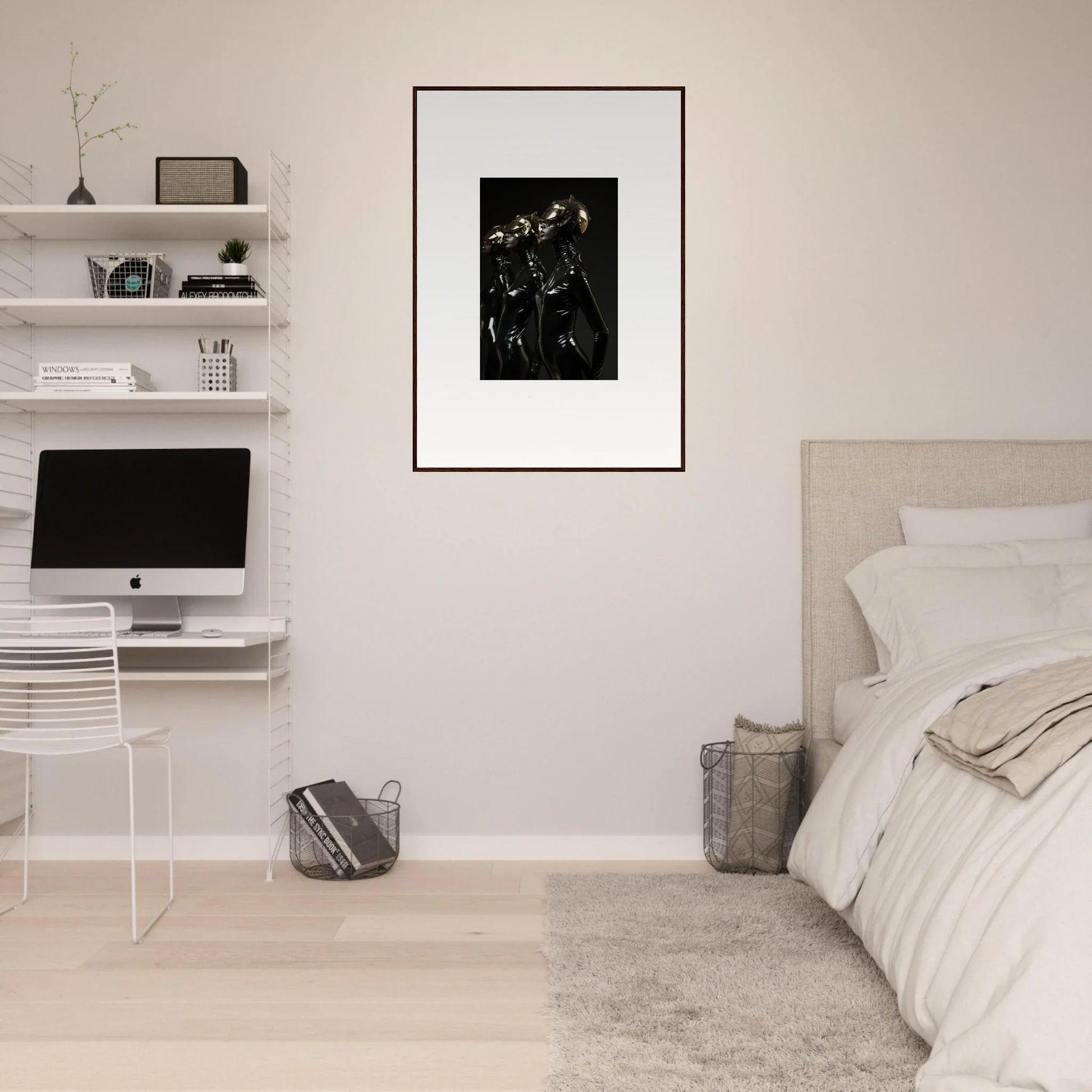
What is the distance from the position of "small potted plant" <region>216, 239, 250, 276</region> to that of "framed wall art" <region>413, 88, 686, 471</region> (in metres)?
0.53

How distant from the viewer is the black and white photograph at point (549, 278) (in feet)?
10.9

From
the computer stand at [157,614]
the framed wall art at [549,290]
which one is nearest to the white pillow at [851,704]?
the framed wall art at [549,290]

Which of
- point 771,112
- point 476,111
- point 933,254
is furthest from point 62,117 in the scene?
point 933,254

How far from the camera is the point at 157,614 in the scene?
319 centimetres

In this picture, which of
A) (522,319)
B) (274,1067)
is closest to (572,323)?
(522,319)

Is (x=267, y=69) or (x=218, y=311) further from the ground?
(x=267, y=69)

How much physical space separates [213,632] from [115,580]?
0.37 metres

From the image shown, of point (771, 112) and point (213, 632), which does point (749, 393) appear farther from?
point (213, 632)

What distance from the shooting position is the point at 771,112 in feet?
10.8

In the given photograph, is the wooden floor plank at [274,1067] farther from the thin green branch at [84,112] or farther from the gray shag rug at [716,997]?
the thin green branch at [84,112]

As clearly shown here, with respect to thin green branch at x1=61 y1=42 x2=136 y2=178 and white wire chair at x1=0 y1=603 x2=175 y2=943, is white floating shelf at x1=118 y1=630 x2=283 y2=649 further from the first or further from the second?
thin green branch at x1=61 y1=42 x2=136 y2=178

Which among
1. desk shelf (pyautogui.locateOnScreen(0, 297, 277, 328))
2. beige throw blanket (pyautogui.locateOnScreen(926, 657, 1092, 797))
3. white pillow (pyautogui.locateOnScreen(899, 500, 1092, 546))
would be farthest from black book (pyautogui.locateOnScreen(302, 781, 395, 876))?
white pillow (pyautogui.locateOnScreen(899, 500, 1092, 546))

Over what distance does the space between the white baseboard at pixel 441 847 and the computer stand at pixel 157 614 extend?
2.21ft

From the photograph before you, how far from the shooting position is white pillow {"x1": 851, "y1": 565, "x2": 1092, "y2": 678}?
8.59 feet
